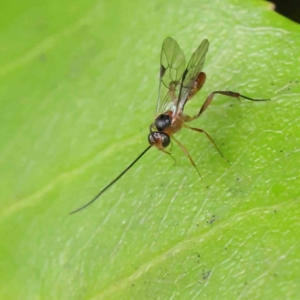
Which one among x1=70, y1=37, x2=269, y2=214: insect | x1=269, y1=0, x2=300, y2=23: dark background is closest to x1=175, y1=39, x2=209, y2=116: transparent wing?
x1=70, y1=37, x2=269, y2=214: insect

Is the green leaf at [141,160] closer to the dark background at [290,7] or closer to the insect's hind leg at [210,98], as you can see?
the insect's hind leg at [210,98]

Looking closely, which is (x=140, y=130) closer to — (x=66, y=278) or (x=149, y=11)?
(x=149, y=11)

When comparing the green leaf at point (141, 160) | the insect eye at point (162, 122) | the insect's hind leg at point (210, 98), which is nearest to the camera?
the green leaf at point (141, 160)

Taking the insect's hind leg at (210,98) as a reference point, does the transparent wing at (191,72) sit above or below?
above

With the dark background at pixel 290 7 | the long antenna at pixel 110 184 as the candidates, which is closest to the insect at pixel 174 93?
the long antenna at pixel 110 184

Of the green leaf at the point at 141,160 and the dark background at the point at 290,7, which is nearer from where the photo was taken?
the green leaf at the point at 141,160

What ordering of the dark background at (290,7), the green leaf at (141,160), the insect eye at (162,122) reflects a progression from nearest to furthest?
the green leaf at (141,160)
the insect eye at (162,122)
the dark background at (290,7)

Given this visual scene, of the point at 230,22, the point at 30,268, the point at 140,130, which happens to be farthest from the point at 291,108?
the point at 30,268

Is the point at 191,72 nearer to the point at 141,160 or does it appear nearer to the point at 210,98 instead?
the point at 210,98
